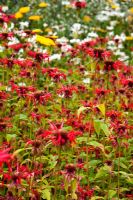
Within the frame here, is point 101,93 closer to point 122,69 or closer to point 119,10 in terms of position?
point 122,69

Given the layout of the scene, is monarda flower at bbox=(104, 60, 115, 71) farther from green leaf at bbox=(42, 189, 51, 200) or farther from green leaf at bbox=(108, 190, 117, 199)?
green leaf at bbox=(42, 189, 51, 200)

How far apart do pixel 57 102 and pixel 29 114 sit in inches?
14.9

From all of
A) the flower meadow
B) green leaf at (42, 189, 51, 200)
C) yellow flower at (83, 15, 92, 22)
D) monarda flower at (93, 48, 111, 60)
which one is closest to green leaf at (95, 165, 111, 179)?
the flower meadow

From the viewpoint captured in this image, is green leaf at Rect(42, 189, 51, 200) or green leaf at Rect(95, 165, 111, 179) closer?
green leaf at Rect(42, 189, 51, 200)

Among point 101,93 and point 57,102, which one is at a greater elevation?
point 101,93

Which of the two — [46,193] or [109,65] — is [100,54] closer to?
[109,65]

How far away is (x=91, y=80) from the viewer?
15.2ft

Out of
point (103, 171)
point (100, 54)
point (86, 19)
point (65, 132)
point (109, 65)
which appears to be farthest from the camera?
point (86, 19)

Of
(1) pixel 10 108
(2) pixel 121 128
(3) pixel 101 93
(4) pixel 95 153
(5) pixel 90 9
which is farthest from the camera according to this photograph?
(5) pixel 90 9

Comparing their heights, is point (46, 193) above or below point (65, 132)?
below

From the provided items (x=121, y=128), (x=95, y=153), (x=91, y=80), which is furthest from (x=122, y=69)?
(x=121, y=128)

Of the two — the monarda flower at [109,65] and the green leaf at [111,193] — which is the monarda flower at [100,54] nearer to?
the monarda flower at [109,65]

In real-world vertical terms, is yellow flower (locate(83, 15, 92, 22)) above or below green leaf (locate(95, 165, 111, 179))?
below

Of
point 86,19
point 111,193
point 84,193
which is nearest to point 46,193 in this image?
point 84,193
